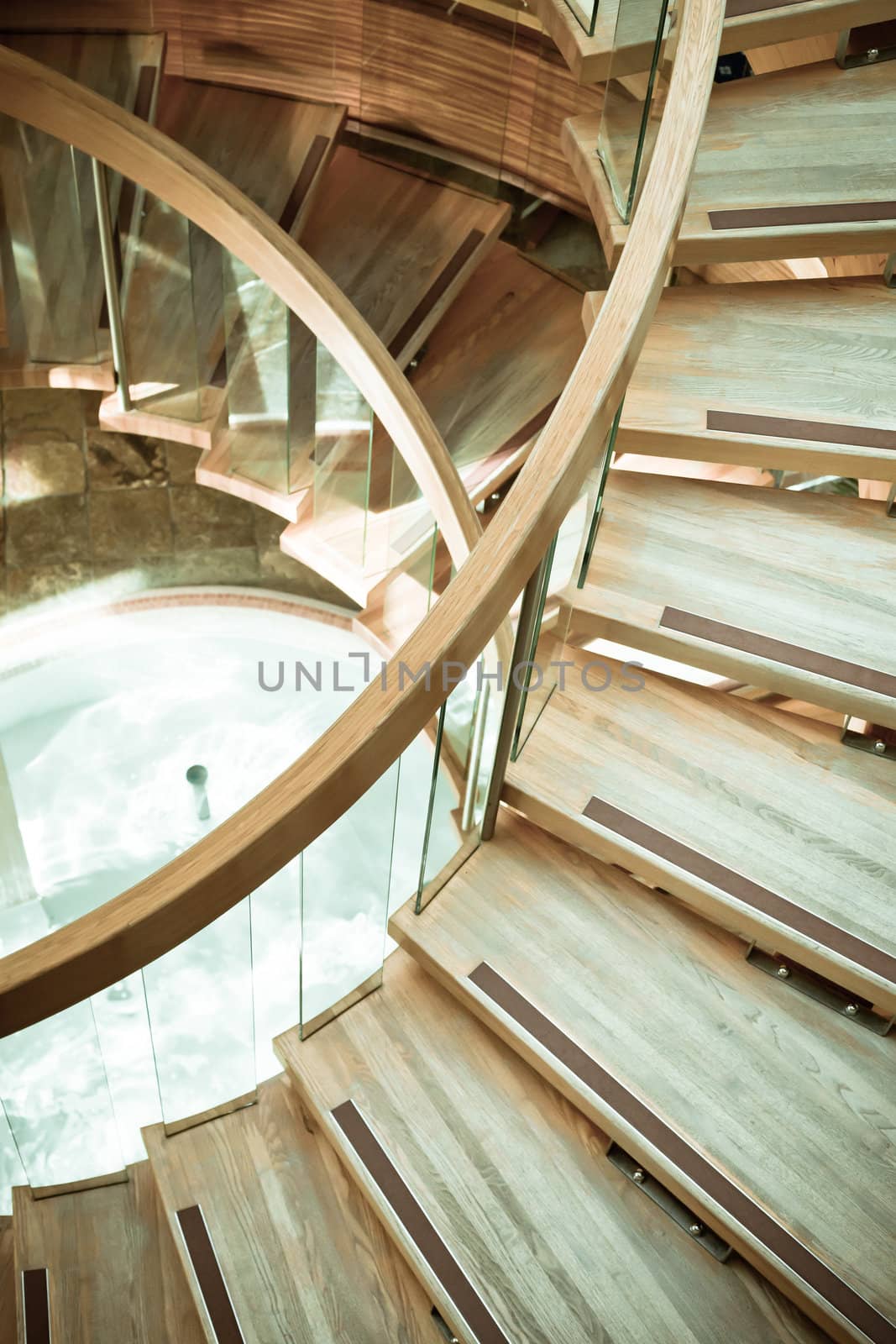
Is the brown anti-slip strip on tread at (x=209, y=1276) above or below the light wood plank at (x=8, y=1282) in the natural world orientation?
above

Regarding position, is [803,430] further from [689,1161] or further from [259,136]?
[259,136]

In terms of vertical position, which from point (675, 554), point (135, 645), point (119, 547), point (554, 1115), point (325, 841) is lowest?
point (135, 645)

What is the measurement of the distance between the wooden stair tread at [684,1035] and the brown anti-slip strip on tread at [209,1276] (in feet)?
1.80

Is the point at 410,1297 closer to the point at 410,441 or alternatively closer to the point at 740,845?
the point at 740,845

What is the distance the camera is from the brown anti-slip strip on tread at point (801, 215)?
82.9 inches

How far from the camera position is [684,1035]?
1827 mm

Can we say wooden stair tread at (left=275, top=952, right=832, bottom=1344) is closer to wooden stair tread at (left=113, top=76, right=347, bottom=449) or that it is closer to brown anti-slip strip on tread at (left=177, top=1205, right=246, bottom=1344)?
brown anti-slip strip on tread at (left=177, top=1205, right=246, bottom=1344)

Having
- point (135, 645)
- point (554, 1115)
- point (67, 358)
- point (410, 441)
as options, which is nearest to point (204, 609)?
point (135, 645)

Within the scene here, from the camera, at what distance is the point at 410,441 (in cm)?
323

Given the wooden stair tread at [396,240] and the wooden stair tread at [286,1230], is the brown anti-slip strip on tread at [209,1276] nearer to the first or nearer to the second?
the wooden stair tread at [286,1230]

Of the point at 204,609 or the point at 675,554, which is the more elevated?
the point at 675,554

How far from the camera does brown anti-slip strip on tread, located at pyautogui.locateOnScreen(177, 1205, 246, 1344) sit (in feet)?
5.96

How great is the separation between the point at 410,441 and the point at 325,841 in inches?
66.0

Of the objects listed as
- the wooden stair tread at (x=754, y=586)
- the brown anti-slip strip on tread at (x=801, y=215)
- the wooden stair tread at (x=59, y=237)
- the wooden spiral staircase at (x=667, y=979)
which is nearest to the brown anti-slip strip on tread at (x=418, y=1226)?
the wooden spiral staircase at (x=667, y=979)
